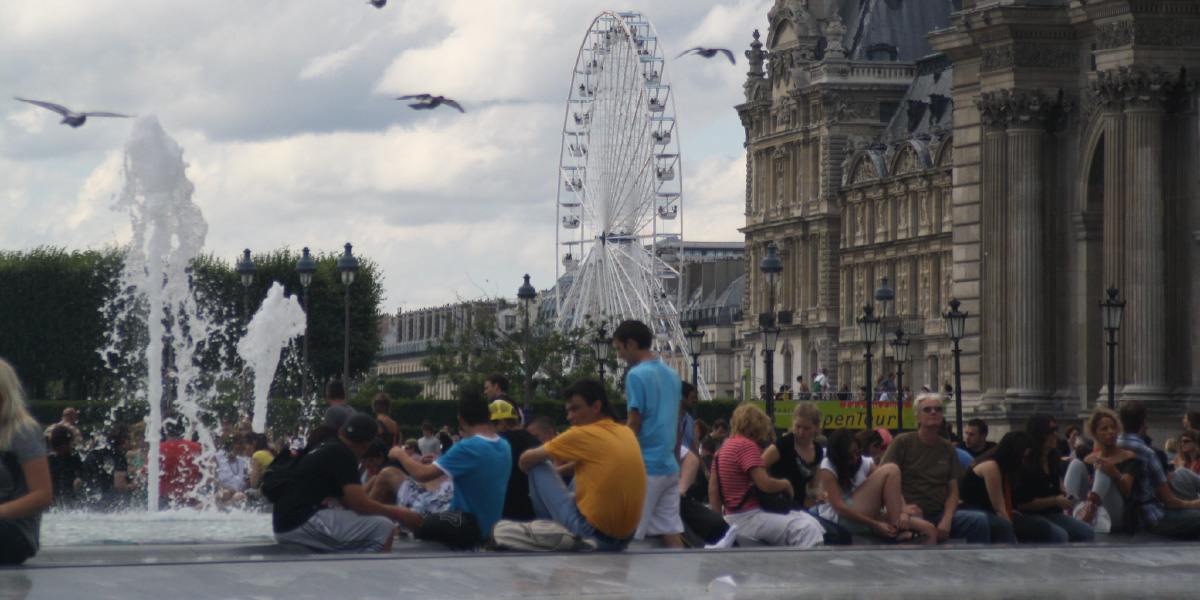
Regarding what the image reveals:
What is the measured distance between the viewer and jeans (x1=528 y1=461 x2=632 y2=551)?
12.7 meters

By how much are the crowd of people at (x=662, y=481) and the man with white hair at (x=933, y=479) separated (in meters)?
0.01

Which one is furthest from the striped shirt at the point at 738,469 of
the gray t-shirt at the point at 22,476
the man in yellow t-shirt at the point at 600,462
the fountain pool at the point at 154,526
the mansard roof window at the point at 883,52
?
the mansard roof window at the point at 883,52

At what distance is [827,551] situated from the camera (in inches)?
486

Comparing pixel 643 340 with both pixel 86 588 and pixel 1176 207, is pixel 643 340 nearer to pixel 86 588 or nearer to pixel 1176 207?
pixel 86 588

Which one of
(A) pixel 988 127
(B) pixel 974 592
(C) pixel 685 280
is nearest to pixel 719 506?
(B) pixel 974 592

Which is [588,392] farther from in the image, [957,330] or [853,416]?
[853,416]

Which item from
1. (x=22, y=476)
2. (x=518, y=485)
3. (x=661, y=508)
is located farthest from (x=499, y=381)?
(x=22, y=476)

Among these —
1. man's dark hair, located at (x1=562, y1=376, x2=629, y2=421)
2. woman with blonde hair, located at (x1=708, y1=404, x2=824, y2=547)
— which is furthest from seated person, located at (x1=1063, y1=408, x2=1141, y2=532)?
man's dark hair, located at (x1=562, y1=376, x2=629, y2=421)

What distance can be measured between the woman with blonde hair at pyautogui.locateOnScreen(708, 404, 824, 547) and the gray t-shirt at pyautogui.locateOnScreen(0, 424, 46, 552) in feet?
16.5

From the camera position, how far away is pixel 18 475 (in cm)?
1085

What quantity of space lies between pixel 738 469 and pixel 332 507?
301cm

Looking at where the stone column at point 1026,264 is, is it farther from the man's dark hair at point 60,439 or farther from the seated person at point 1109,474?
the man's dark hair at point 60,439

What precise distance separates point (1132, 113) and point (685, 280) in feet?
381

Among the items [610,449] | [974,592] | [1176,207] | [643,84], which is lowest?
[974,592]
